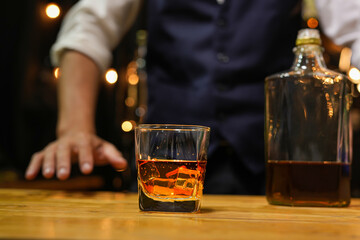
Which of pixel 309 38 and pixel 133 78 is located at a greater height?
pixel 133 78

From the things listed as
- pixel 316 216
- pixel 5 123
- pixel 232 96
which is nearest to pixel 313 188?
pixel 316 216

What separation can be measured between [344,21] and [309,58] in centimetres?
51

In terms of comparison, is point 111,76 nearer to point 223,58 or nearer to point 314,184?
point 223,58

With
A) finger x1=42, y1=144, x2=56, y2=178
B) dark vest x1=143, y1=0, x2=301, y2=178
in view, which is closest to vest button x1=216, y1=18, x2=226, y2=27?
dark vest x1=143, y1=0, x2=301, y2=178

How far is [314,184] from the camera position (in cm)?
77

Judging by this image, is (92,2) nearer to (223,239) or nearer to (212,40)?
(212,40)

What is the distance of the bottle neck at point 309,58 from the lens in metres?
0.81

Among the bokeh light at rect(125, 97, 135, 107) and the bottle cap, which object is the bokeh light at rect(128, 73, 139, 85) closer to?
the bokeh light at rect(125, 97, 135, 107)

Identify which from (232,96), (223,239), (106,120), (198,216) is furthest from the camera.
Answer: (106,120)

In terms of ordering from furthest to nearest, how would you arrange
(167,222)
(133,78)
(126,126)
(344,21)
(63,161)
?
(133,78) < (126,126) < (344,21) < (63,161) < (167,222)

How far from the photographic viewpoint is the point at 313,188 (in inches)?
30.4

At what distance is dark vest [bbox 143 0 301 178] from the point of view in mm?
1256

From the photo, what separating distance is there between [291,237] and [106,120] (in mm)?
3050

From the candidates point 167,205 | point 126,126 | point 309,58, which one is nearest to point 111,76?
point 126,126
